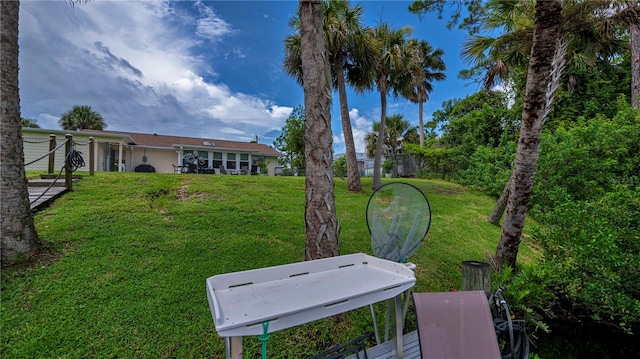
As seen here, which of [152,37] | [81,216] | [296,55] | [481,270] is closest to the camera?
[481,270]

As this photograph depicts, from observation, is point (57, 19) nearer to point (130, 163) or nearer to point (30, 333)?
point (30, 333)

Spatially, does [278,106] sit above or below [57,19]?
above

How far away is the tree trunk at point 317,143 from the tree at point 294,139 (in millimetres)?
15138

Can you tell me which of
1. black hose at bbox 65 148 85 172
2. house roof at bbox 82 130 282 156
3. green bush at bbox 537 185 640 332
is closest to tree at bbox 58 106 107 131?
house roof at bbox 82 130 282 156

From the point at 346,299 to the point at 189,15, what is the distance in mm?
7694

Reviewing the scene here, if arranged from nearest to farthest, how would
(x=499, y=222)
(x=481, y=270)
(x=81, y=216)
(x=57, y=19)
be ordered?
(x=481, y=270), (x=81, y=216), (x=57, y=19), (x=499, y=222)

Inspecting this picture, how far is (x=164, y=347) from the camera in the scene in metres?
2.26

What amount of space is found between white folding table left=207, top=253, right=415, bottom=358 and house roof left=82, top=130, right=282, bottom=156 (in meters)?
17.6

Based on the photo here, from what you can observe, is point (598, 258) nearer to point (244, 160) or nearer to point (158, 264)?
point (158, 264)

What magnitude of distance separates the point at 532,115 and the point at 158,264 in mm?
5016

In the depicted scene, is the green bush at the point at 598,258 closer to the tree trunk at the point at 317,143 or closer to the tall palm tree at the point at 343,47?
the tree trunk at the point at 317,143

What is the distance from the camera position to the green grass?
231 cm

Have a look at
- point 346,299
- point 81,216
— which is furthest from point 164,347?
point 81,216

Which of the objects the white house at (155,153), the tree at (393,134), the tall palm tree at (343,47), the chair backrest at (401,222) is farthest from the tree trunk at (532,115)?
the tree at (393,134)
